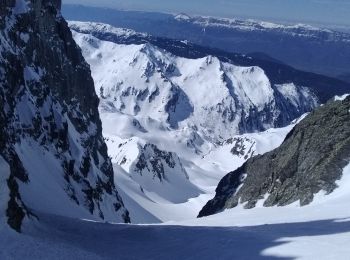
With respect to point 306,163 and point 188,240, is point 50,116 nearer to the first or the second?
point 306,163

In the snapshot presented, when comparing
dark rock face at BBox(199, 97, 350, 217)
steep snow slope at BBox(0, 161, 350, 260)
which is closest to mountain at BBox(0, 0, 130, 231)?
steep snow slope at BBox(0, 161, 350, 260)

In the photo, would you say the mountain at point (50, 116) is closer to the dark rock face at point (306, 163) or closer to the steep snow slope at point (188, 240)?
the steep snow slope at point (188, 240)

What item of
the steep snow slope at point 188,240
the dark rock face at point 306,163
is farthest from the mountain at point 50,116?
the dark rock face at point 306,163

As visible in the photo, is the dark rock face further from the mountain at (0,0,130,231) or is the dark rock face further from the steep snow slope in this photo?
the mountain at (0,0,130,231)

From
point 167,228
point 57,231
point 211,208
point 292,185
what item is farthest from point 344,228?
point 211,208

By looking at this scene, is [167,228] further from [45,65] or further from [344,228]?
[45,65]
